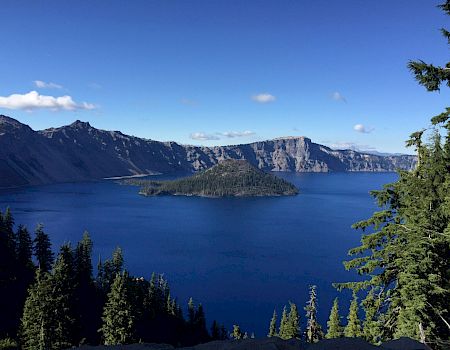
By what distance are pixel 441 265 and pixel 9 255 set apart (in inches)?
3362

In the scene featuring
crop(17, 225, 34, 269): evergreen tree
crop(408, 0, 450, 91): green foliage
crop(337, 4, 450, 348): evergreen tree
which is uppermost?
crop(408, 0, 450, 91): green foliage

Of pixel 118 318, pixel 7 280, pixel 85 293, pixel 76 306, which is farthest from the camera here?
pixel 85 293

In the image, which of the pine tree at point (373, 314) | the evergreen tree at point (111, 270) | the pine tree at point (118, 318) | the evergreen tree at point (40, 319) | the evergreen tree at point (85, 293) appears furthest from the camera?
the evergreen tree at point (111, 270)

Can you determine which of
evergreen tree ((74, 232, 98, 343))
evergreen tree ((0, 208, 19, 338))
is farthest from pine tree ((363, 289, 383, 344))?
evergreen tree ((74, 232, 98, 343))

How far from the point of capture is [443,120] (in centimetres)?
1579

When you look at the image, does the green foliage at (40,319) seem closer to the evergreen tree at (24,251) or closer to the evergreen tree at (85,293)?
the evergreen tree at (85,293)

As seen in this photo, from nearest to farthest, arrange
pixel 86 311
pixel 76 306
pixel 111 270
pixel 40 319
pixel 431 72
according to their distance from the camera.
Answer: pixel 431 72, pixel 40 319, pixel 76 306, pixel 86 311, pixel 111 270

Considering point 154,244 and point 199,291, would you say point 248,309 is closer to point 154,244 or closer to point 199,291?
point 199,291

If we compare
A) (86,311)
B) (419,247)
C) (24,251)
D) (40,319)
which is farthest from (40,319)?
(24,251)

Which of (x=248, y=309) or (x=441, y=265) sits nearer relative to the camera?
(x=441, y=265)

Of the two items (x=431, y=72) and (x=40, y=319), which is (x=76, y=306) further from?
(x=431, y=72)

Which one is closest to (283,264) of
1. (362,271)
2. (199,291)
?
(199,291)

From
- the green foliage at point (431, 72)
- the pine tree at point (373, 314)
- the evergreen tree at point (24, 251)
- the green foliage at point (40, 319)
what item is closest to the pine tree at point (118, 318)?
the green foliage at point (40, 319)

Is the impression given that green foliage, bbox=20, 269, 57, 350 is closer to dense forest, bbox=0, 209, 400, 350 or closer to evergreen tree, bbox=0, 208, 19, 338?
dense forest, bbox=0, 209, 400, 350
